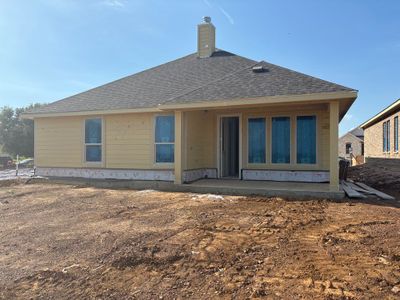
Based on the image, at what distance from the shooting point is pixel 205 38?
1518cm

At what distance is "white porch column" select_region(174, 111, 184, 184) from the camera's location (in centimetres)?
1002

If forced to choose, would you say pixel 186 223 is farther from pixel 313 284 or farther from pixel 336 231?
pixel 313 284

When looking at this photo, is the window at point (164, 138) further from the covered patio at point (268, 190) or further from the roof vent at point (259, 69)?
the roof vent at point (259, 69)

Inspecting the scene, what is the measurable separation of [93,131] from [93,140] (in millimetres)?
337

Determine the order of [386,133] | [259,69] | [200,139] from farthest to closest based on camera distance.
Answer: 1. [386,133]
2. [200,139]
3. [259,69]

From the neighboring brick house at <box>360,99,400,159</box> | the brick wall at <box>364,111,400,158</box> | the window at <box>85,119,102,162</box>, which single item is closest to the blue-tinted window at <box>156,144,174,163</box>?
the window at <box>85,119,102,162</box>

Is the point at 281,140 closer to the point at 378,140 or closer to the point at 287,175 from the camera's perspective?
the point at 287,175

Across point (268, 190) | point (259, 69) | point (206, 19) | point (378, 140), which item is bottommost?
point (268, 190)

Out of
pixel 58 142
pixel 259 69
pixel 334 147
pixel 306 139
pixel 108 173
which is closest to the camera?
pixel 334 147

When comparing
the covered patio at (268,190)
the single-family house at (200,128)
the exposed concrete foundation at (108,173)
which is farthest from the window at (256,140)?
the exposed concrete foundation at (108,173)

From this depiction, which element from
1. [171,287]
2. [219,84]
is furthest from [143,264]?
[219,84]

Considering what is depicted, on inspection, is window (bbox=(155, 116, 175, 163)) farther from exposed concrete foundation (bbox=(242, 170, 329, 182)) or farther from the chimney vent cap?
the chimney vent cap

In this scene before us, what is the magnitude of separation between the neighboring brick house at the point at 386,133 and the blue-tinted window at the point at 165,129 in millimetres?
10038

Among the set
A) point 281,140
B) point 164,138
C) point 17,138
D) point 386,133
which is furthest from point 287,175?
point 17,138
